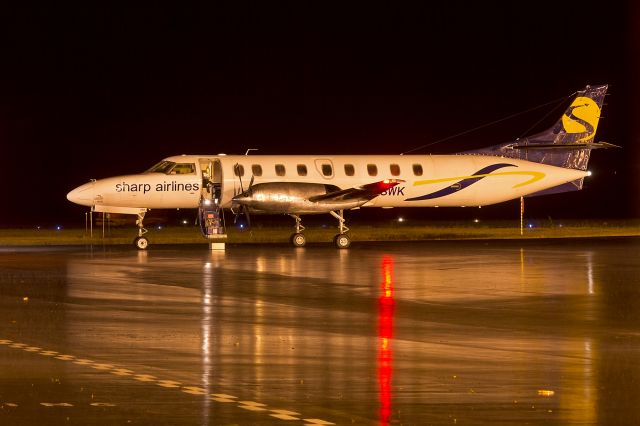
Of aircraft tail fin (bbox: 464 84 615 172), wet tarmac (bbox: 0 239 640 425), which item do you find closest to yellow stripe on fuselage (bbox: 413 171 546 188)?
aircraft tail fin (bbox: 464 84 615 172)

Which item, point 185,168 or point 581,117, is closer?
point 185,168

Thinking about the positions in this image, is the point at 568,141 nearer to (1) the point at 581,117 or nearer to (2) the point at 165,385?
(1) the point at 581,117

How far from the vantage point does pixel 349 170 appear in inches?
1455

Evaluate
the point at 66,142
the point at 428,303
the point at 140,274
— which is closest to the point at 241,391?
the point at 428,303

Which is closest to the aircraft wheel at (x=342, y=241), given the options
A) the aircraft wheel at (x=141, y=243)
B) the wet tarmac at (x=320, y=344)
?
the aircraft wheel at (x=141, y=243)

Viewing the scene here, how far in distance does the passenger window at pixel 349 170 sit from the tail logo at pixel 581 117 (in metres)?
8.22

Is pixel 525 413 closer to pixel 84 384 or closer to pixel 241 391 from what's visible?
pixel 241 391

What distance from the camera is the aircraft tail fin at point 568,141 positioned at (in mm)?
39562

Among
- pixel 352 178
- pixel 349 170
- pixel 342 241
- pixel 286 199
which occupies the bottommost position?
pixel 342 241

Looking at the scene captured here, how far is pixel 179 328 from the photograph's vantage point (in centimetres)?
1480

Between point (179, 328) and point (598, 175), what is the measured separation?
220 ft

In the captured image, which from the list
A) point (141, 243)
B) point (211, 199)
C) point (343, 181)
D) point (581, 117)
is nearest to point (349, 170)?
point (343, 181)

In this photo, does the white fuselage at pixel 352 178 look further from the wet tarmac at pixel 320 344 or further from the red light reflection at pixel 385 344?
the red light reflection at pixel 385 344

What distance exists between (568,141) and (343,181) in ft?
28.4
